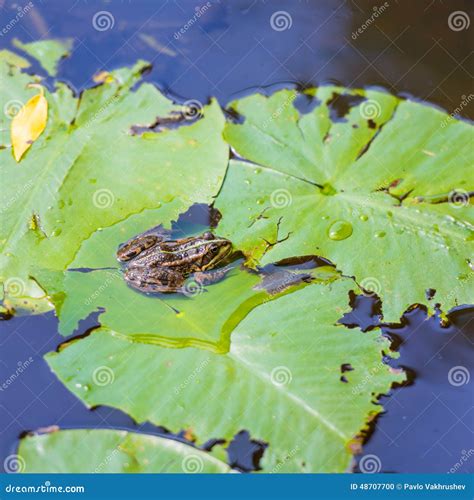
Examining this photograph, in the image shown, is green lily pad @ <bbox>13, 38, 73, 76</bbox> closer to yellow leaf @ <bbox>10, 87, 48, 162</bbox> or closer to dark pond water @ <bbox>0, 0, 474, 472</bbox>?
dark pond water @ <bbox>0, 0, 474, 472</bbox>

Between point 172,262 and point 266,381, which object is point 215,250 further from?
point 266,381

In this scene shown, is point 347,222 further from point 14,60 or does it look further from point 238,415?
point 14,60

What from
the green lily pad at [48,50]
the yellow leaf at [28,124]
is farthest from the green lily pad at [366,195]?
the green lily pad at [48,50]

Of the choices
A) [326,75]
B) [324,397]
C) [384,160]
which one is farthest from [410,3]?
[324,397]

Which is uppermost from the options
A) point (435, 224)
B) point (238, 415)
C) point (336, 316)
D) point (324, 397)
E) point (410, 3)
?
point (410, 3)

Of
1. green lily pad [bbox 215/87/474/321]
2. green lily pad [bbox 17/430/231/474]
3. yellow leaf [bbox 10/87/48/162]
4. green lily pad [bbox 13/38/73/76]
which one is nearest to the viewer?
green lily pad [bbox 17/430/231/474]

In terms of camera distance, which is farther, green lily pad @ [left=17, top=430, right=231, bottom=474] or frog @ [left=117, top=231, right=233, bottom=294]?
frog @ [left=117, top=231, right=233, bottom=294]

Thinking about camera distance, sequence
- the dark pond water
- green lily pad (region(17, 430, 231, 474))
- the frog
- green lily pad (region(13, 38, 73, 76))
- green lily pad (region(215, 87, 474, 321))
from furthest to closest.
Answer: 1. green lily pad (region(13, 38, 73, 76))
2. the dark pond water
3. the frog
4. green lily pad (region(215, 87, 474, 321))
5. green lily pad (region(17, 430, 231, 474))

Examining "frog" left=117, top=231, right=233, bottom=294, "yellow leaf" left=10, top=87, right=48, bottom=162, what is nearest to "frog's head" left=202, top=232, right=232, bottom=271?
"frog" left=117, top=231, right=233, bottom=294
